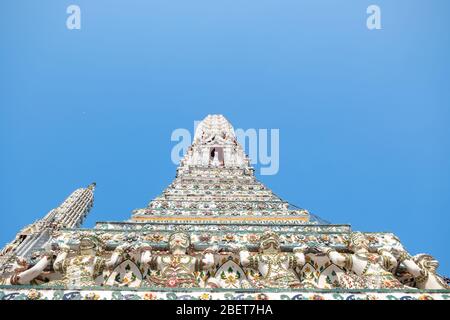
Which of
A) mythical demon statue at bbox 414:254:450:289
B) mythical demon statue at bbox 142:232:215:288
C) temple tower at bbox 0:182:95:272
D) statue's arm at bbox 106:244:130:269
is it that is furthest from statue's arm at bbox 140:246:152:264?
temple tower at bbox 0:182:95:272

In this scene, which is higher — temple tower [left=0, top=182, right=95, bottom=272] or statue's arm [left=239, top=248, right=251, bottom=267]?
temple tower [left=0, top=182, right=95, bottom=272]

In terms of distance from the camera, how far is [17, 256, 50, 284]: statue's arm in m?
6.56

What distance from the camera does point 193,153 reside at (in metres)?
28.5

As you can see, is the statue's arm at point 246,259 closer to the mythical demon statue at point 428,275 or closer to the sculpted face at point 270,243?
the sculpted face at point 270,243

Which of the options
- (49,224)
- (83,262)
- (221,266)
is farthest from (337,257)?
(49,224)

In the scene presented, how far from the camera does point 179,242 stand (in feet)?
25.3

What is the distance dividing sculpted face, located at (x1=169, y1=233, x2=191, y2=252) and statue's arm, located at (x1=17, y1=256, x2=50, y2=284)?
7.78 ft

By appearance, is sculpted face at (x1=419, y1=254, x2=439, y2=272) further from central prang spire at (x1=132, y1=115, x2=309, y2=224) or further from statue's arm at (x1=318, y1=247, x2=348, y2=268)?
central prang spire at (x1=132, y1=115, x2=309, y2=224)

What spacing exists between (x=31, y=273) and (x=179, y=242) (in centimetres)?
270

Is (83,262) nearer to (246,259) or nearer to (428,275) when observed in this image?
(246,259)

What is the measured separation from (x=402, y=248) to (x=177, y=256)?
15.4ft

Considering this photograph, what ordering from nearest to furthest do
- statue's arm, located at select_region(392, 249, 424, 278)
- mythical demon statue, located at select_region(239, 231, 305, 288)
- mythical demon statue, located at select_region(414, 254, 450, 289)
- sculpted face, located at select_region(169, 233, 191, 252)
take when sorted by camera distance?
1. mythical demon statue, located at select_region(239, 231, 305, 288)
2. mythical demon statue, located at select_region(414, 254, 450, 289)
3. statue's arm, located at select_region(392, 249, 424, 278)
4. sculpted face, located at select_region(169, 233, 191, 252)
